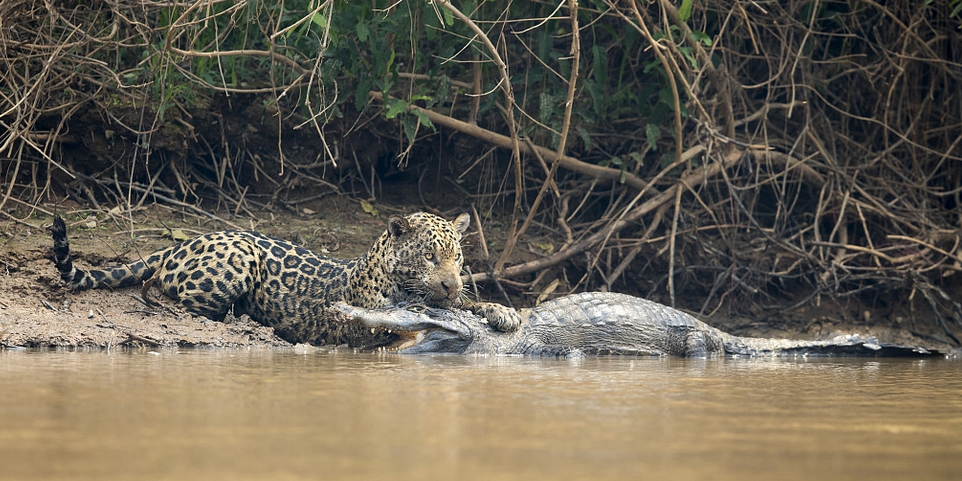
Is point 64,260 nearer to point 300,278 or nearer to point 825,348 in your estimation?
point 300,278

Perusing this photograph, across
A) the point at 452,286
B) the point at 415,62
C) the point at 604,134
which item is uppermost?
the point at 415,62

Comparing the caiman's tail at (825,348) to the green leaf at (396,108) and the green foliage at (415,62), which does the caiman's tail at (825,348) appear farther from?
the green leaf at (396,108)

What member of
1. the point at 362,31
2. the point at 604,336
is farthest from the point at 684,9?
the point at 604,336

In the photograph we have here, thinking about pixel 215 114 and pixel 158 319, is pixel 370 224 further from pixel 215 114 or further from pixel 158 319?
pixel 158 319

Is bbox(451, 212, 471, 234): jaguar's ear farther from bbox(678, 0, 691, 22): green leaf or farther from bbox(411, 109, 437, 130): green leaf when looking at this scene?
bbox(678, 0, 691, 22): green leaf

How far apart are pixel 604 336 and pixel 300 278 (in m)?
2.16

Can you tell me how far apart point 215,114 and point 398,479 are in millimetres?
6810

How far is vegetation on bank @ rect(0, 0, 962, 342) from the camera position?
7.35 m

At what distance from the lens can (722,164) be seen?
7.75 m

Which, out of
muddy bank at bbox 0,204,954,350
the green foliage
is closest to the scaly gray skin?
muddy bank at bbox 0,204,954,350

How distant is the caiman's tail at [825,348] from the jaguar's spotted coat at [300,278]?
1633mm

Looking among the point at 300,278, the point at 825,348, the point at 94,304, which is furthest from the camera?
the point at 300,278

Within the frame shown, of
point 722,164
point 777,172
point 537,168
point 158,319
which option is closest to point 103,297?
point 158,319

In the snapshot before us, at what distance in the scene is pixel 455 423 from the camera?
2.81m
